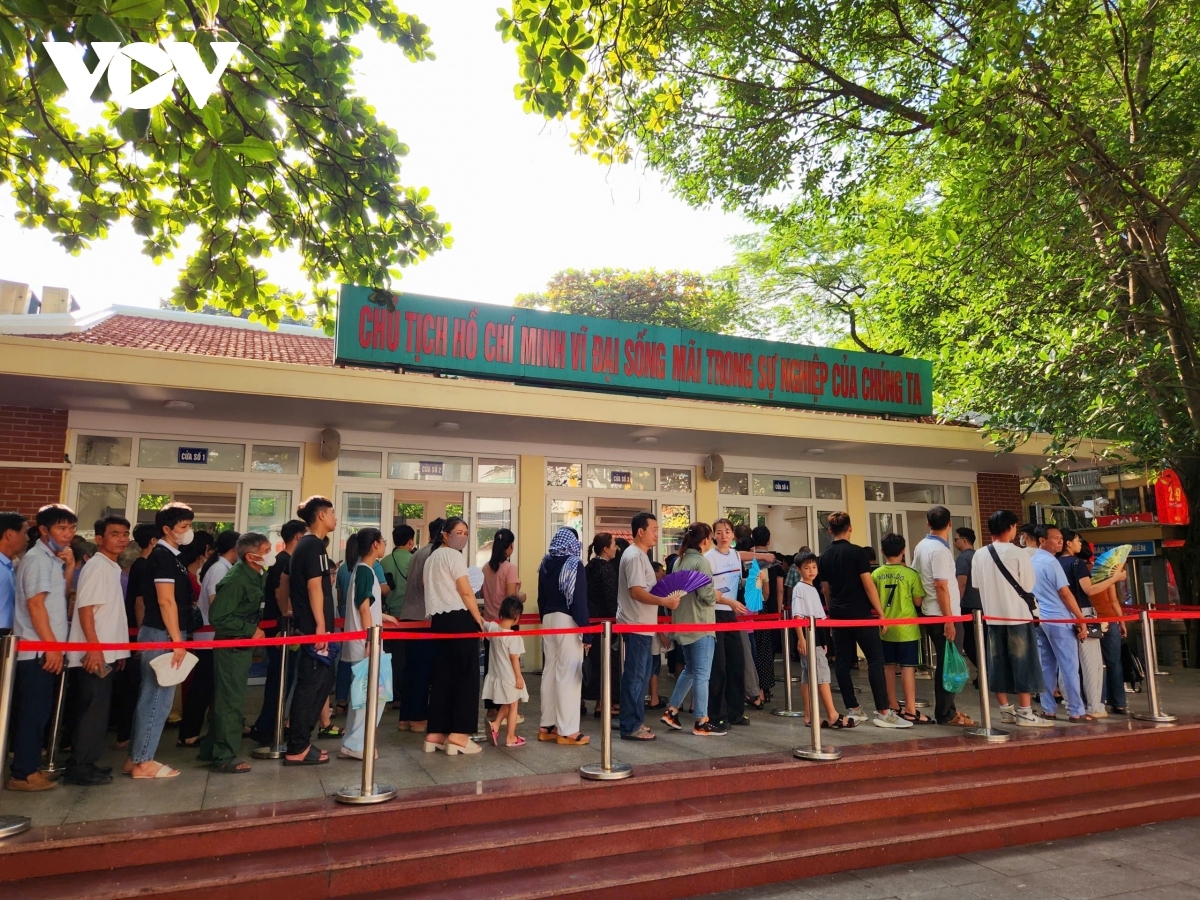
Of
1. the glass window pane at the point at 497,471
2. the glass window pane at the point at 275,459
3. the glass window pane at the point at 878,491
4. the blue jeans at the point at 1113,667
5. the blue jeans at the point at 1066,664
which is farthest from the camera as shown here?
the glass window pane at the point at 878,491

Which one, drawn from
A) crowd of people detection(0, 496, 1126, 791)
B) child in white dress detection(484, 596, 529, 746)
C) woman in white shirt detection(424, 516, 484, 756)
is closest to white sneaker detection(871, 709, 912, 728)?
crowd of people detection(0, 496, 1126, 791)

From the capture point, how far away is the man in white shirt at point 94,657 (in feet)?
15.9

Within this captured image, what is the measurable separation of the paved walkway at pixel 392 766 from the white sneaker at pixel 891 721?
0.09 m

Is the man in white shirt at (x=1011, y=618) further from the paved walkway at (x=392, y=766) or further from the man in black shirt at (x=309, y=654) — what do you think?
the man in black shirt at (x=309, y=654)

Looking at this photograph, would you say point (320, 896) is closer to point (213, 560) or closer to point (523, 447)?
point (213, 560)

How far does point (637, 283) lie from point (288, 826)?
82.4ft

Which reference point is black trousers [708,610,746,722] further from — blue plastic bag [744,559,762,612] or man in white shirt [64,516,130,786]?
man in white shirt [64,516,130,786]

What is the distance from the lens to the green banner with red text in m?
9.02

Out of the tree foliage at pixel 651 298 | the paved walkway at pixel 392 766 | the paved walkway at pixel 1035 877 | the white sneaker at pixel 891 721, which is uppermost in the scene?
the tree foliage at pixel 651 298

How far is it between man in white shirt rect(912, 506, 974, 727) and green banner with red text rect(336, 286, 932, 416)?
4194 mm

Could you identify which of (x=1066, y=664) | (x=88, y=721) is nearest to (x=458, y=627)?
(x=88, y=721)

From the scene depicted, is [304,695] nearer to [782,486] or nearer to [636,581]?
[636,581]

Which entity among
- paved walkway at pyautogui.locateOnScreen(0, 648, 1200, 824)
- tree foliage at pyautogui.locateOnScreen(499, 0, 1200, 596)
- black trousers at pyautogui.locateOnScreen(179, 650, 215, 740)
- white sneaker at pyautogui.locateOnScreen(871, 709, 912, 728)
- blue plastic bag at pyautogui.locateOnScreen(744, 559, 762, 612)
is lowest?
paved walkway at pyautogui.locateOnScreen(0, 648, 1200, 824)

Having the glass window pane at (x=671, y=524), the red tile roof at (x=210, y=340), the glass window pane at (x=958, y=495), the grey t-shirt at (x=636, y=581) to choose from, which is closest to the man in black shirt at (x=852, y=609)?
the grey t-shirt at (x=636, y=581)
